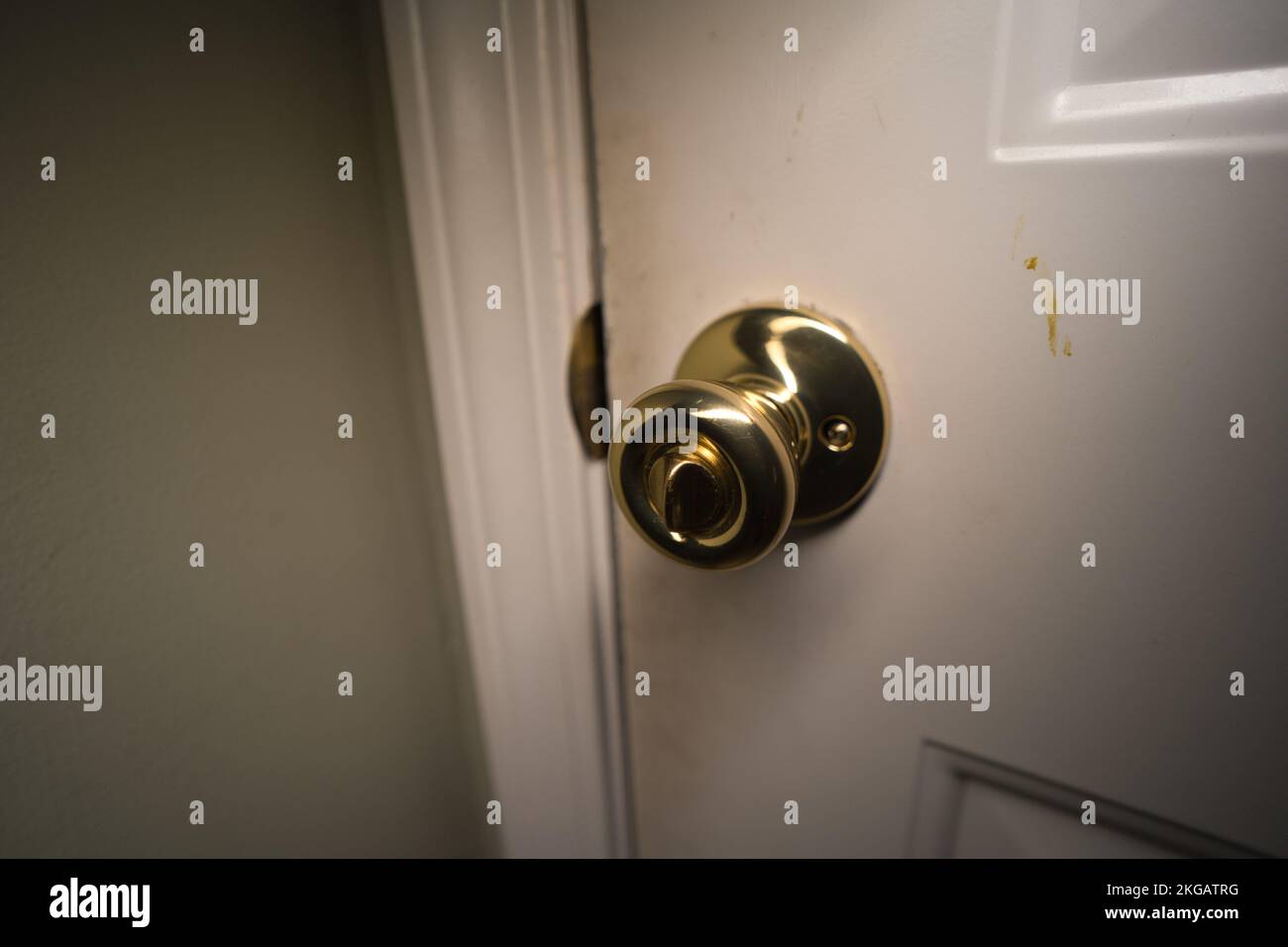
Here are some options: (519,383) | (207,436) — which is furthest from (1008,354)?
(207,436)

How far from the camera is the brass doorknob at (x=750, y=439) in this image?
0.23 m

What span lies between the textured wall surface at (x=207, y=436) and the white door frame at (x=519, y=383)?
6 centimetres

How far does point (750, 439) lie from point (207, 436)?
0.91 feet

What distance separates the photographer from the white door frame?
0.30m

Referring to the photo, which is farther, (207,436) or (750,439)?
(207,436)

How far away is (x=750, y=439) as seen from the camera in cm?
22

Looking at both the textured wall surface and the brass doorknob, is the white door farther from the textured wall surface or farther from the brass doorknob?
the textured wall surface

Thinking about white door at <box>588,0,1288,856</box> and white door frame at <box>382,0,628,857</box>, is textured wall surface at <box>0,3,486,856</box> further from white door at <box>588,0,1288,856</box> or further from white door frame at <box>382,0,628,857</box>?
white door at <box>588,0,1288,856</box>

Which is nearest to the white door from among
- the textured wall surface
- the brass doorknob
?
the brass doorknob

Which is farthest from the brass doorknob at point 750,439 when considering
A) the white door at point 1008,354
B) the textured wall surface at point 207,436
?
the textured wall surface at point 207,436

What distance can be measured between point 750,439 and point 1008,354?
0.34 feet

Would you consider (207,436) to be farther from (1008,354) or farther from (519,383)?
(1008,354)

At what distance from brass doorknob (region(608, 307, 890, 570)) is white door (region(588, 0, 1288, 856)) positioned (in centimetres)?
1
